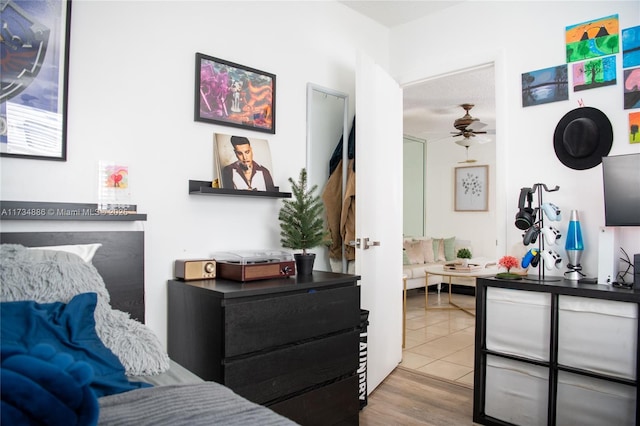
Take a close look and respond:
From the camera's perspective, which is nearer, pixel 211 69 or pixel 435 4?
pixel 211 69

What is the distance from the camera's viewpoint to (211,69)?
2.38m

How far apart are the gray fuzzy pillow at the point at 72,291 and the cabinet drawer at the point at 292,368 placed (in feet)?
1.38

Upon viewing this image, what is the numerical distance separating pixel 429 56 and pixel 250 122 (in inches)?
59.6

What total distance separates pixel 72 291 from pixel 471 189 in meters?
6.87

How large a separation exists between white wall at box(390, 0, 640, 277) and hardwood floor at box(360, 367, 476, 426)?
3.25ft

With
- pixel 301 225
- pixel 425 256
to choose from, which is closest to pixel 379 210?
pixel 301 225

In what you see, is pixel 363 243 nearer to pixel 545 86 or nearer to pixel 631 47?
pixel 545 86

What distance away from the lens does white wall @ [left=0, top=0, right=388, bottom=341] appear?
192 cm

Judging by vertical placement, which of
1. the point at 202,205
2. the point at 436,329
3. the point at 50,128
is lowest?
the point at 436,329

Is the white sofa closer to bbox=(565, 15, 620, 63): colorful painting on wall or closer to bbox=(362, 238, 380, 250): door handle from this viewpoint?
bbox=(362, 238, 380, 250): door handle

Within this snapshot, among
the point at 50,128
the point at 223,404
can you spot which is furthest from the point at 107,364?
the point at 50,128

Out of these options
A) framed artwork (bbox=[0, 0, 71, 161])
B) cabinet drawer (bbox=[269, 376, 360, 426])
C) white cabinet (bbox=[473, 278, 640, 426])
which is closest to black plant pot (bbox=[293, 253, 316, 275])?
cabinet drawer (bbox=[269, 376, 360, 426])

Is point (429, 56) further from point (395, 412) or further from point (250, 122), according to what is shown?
point (395, 412)

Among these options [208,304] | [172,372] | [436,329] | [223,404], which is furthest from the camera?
[436,329]
